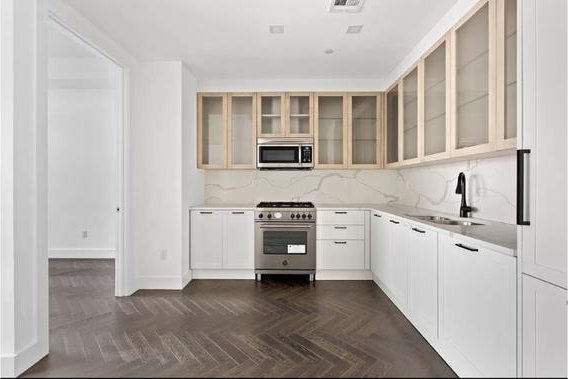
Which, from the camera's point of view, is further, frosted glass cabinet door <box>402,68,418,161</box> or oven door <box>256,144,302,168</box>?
oven door <box>256,144,302,168</box>

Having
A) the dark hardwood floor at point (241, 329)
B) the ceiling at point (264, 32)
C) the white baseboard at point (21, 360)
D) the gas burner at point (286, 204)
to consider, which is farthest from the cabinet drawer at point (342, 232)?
the white baseboard at point (21, 360)

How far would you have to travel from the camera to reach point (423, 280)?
2635mm

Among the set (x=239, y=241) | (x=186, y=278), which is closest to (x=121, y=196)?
(x=186, y=278)

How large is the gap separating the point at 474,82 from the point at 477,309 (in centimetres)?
148

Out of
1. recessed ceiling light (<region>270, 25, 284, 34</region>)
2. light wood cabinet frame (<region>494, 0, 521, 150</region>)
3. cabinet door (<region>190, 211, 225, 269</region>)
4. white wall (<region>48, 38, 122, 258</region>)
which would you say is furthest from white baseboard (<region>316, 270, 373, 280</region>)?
white wall (<region>48, 38, 122, 258</region>)

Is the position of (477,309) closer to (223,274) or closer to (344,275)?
(344,275)

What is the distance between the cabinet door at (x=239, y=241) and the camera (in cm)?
428

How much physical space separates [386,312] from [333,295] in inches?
25.5

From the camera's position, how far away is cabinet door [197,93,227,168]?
15.1 feet

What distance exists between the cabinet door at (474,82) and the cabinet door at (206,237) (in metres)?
2.72

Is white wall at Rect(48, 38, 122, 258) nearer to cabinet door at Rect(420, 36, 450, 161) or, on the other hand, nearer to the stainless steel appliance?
the stainless steel appliance

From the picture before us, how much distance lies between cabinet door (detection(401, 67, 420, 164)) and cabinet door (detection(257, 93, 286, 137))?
1.50m

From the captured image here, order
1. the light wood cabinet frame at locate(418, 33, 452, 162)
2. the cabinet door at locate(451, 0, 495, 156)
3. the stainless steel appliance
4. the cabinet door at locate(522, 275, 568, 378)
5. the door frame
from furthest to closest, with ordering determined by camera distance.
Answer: the stainless steel appliance, the door frame, the light wood cabinet frame at locate(418, 33, 452, 162), the cabinet door at locate(451, 0, 495, 156), the cabinet door at locate(522, 275, 568, 378)

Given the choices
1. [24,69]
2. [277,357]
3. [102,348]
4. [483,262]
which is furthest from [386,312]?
[24,69]
